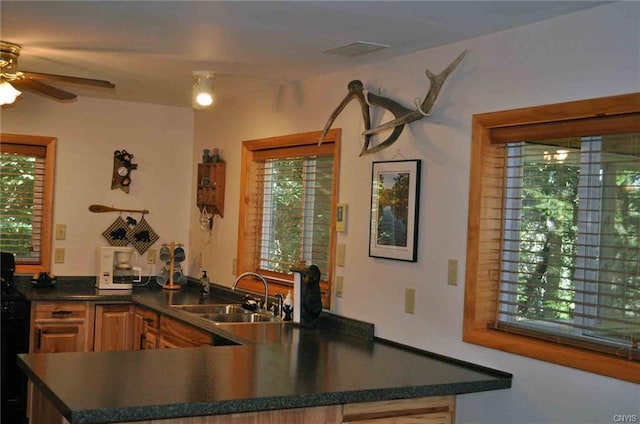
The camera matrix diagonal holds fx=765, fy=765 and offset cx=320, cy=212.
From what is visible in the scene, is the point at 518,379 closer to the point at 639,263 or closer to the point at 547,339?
the point at 547,339

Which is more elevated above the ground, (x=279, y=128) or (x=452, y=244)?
(x=279, y=128)

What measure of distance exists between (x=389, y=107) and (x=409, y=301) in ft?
3.13

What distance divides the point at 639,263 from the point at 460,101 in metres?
1.10

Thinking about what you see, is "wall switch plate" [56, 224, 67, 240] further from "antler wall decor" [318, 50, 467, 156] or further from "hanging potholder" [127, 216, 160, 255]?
"antler wall decor" [318, 50, 467, 156]

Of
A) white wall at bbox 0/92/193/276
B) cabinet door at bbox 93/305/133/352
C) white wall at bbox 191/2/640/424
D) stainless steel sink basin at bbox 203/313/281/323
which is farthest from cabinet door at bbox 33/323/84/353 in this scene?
white wall at bbox 191/2/640/424

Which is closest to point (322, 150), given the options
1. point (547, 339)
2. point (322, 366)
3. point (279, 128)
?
point (279, 128)

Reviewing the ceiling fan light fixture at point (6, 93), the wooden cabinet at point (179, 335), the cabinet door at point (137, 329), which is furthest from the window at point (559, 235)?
the cabinet door at point (137, 329)

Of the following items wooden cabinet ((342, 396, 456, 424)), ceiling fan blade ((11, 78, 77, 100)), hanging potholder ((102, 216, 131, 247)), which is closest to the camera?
wooden cabinet ((342, 396, 456, 424))

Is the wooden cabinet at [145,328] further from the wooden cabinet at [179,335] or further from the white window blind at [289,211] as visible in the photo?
the white window blind at [289,211]

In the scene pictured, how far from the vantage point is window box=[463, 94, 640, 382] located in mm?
2777

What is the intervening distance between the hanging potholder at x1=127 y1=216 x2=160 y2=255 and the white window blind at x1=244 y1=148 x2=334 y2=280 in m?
1.09

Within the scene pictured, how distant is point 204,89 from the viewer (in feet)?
14.6

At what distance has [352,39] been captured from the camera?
3.52 m

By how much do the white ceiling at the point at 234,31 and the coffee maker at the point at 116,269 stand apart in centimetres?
148
